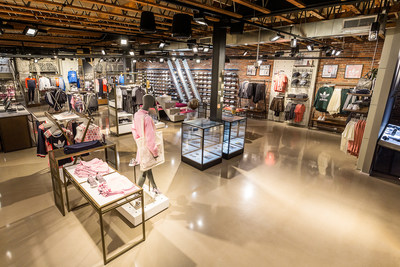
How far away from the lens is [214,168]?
17.8ft

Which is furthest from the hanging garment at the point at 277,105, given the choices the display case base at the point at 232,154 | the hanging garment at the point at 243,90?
the display case base at the point at 232,154

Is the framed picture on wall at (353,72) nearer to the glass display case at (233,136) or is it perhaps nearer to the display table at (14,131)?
the glass display case at (233,136)

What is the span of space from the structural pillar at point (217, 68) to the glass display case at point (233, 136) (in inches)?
12.6

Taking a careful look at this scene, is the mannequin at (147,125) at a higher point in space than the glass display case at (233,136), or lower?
higher

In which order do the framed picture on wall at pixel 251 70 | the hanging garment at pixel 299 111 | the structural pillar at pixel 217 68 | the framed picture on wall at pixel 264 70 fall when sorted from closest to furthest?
the structural pillar at pixel 217 68 → the hanging garment at pixel 299 111 → the framed picture on wall at pixel 264 70 → the framed picture on wall at pixel 251 70

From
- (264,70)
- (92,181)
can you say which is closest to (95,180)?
(92,181)

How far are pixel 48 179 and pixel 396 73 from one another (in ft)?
25.3

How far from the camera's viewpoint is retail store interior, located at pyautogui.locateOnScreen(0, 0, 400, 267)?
2.89 metres

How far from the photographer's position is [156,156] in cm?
339

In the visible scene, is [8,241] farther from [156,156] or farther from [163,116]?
[163,116]

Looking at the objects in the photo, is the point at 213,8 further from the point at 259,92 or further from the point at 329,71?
the point at 259,92

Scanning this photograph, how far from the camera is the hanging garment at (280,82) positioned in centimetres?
1016

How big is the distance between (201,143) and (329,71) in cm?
707

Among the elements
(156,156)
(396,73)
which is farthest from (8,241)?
(396,73)
